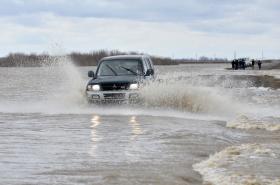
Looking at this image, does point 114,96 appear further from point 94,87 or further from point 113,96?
point 94,87

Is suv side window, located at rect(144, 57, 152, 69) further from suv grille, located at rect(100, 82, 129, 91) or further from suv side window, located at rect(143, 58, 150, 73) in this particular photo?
suv grille, located at rect(100, 82, 129, 91)

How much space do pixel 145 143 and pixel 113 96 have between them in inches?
235

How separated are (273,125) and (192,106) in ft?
16.0

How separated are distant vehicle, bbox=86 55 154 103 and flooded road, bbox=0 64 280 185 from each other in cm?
33

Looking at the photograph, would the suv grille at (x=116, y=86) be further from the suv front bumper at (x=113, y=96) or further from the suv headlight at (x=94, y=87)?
the suv headlight at (x=94, y=87)

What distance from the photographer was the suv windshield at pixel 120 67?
57.9 ft

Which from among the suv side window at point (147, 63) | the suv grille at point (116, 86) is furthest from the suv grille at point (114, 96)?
the suv side window at point (147, 63)

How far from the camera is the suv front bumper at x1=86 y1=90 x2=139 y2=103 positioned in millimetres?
16703

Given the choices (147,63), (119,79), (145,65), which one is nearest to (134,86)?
(119,79)

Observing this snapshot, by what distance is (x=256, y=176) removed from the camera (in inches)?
308

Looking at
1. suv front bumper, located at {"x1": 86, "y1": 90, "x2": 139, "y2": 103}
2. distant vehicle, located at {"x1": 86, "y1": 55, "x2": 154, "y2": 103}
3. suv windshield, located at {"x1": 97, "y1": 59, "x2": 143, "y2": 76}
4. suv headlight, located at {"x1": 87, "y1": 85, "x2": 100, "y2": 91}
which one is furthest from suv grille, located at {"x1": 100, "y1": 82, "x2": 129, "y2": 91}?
suv windshield, located at {"x1": 97, "y1": 59, "x2": 143, "y2": 76}

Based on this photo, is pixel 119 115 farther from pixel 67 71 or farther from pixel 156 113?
pixel 67 71

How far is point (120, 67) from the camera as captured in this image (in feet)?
58.3

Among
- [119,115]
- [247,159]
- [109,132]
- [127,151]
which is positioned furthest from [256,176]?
[119,115]
